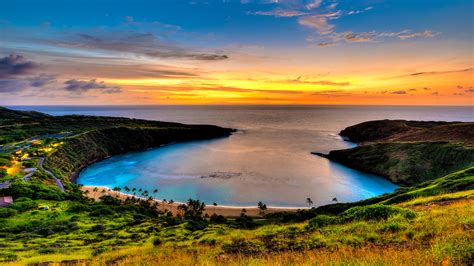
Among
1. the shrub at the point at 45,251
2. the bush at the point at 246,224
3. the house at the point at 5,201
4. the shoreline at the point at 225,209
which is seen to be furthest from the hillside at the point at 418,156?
the house at the point at 5,201

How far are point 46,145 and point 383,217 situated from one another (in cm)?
11273

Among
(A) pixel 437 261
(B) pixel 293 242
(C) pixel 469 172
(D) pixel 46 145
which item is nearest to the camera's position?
(A) pixel 437 261

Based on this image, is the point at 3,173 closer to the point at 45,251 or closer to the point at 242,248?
the point at 45,251

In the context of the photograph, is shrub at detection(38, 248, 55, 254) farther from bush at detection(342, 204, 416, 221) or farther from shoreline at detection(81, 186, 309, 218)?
shoreline at detection(81, 186, 309, 218)

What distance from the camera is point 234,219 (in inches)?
2068

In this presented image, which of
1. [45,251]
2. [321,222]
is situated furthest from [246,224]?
[45,251]

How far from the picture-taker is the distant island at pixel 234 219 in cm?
1215

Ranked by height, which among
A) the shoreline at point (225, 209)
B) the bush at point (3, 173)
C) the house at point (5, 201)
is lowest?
the shoreline at point (225, 209)

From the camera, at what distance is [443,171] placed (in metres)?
71.3

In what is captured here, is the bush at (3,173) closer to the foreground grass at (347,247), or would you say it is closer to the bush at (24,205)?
the bush at (24,205)

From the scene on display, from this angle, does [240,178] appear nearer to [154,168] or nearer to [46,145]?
[154,168]

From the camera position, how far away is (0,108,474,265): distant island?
12.1 m

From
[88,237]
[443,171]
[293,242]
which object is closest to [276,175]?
[443,171]

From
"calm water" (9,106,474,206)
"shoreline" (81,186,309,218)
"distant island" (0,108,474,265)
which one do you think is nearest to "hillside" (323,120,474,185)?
"distant island" (0,108,474,265)
